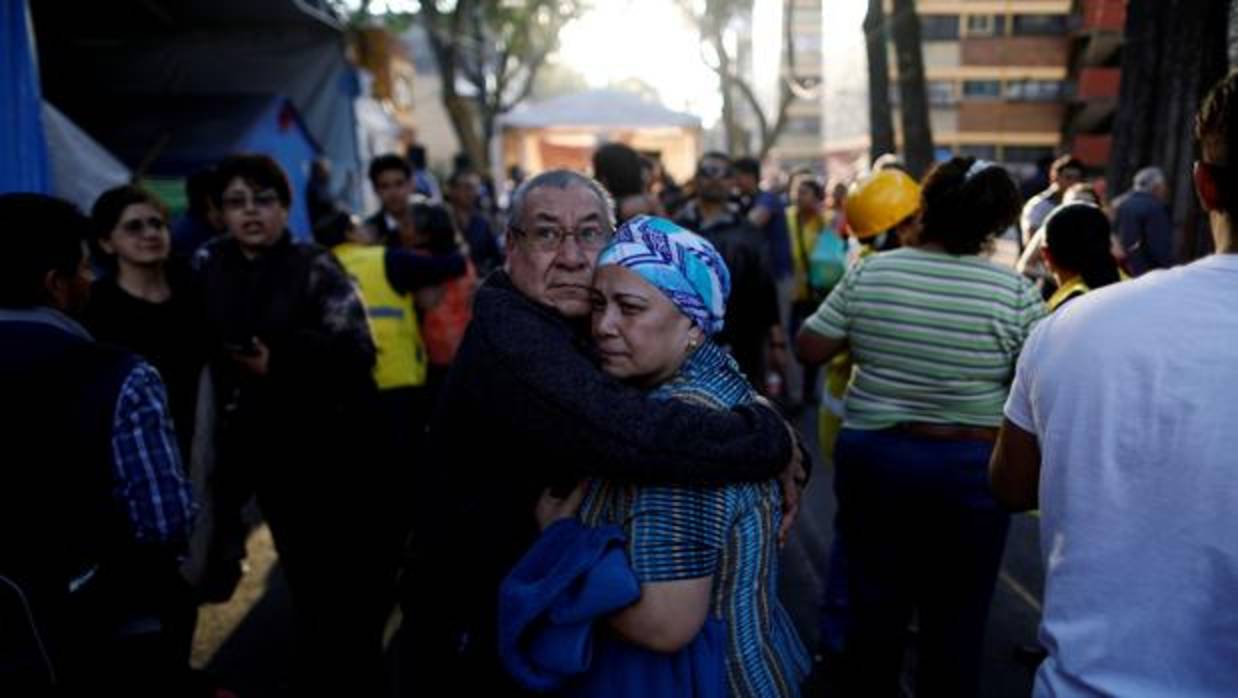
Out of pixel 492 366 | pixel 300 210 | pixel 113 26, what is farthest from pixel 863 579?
pixel 113 26

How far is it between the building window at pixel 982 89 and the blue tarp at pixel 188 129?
3491 cm

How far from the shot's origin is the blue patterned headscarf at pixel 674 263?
59.6 inches

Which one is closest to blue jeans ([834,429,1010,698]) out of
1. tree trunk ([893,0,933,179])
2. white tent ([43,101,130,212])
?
white tent ([43,101,130,212])

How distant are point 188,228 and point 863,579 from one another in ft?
13.1

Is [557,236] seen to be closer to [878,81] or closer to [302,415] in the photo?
[302,415]

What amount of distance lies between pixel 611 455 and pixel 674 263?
14.0 inches

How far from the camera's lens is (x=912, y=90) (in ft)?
29.0

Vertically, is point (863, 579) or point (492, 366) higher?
point (492, 366)

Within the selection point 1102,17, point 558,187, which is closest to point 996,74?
point 1102,17

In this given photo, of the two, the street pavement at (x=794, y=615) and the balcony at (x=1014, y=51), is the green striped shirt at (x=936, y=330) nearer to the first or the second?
Result: the street pavement at (x=794, y=615)

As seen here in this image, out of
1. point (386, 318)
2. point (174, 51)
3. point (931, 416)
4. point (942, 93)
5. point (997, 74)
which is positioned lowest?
point (931, 416)

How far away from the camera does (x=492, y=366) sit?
1561mm

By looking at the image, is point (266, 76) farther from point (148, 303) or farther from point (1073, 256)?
point (1073, 256)

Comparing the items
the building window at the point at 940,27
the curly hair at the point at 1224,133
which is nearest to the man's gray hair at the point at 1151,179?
the curly hair at the point at 1224,133
